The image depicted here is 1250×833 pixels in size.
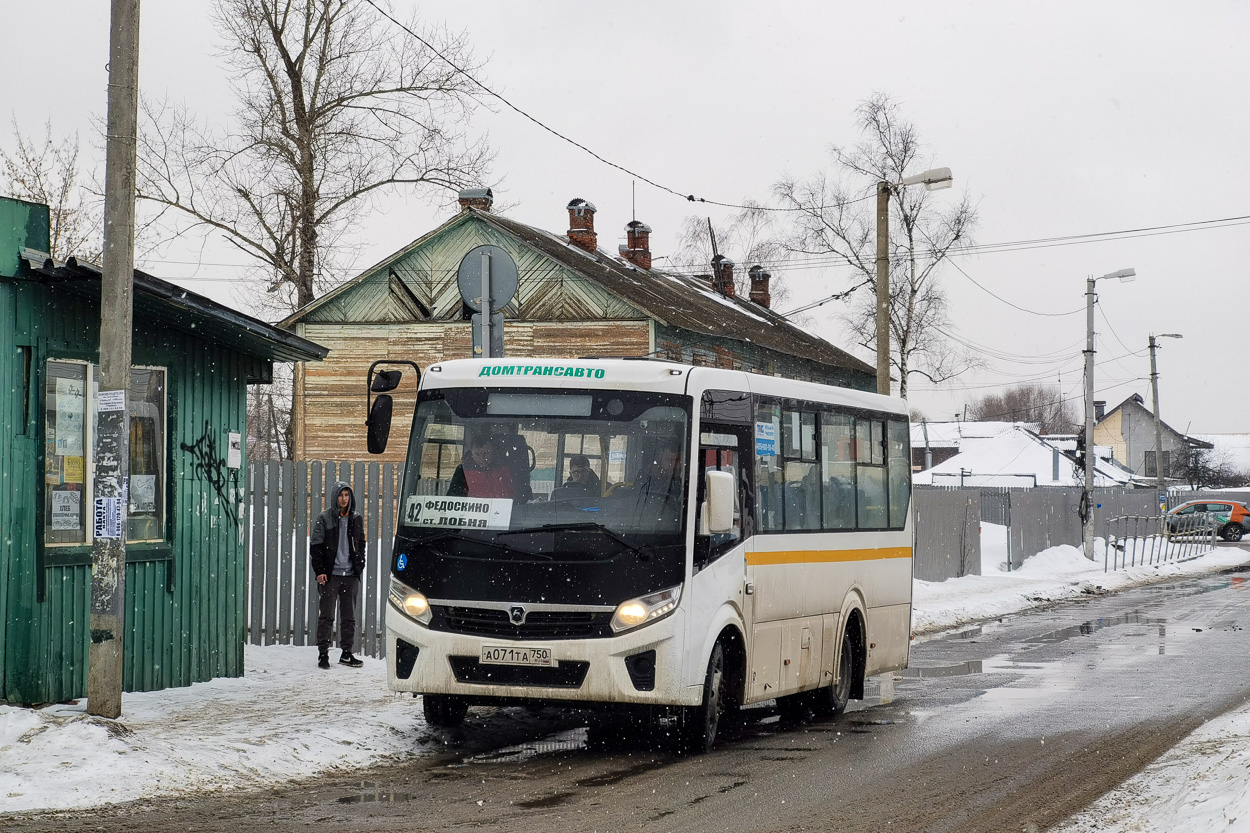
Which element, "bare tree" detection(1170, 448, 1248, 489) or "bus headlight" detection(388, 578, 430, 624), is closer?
"bus headlight" detection(388, 578, 430, 624)

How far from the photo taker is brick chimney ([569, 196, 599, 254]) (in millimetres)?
41562

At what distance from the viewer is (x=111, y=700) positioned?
9.60 metres

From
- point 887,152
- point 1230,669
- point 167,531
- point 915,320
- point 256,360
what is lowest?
point 1230,669

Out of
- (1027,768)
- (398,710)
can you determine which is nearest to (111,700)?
(398,710)

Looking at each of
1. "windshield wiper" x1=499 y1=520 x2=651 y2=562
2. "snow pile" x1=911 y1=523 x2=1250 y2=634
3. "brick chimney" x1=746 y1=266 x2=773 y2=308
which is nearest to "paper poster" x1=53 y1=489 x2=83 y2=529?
"windshield wiper" x1=499 y1=520 x2=651 y2=562

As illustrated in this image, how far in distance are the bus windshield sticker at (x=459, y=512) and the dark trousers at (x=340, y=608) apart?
13.2 ft

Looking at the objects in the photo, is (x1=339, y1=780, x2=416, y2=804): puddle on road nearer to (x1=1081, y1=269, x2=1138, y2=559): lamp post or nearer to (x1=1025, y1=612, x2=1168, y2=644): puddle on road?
(x1=1025, y1=612, x2=1168, y2=644): puddle on road

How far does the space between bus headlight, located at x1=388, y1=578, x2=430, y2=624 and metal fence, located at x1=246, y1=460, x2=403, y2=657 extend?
188 inches

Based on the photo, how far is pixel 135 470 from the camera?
12227 millimetres

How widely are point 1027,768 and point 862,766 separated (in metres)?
1.02

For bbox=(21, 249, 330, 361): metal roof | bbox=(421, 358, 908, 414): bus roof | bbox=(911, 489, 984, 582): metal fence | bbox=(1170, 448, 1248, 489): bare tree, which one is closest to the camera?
bbox=(421, 358, 908, 414): bus roof

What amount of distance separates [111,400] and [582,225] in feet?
108

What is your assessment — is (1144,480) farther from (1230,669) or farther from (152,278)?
(152,278)

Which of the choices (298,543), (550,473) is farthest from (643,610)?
(298,543)
